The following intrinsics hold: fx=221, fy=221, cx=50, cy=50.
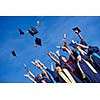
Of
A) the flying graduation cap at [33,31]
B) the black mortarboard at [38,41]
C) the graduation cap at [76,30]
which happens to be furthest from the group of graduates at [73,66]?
the flying graduation cap at [33,31]

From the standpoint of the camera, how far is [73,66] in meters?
Answer: 2.17

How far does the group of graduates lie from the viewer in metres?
2.14

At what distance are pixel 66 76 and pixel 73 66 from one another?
0.39 ft

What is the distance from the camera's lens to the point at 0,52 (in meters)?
2.20

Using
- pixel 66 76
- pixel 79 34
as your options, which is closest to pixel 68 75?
pixel 66 76

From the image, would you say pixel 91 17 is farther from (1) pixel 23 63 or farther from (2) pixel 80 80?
(1) pixel 23 63

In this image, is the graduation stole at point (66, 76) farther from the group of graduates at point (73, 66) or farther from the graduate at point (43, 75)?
the graduate at point (43, 75)

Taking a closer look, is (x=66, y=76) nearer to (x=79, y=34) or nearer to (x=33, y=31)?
(x=79, y=34)

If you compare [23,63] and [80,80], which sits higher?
[23,63]

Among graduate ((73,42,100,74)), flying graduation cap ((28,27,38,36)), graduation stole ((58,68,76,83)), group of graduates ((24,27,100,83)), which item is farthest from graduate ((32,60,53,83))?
graduate ((73,42,100,74))

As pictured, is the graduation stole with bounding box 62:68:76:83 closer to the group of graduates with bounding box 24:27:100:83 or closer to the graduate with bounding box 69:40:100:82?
the group of graduates with bounding box 24:27:100:83

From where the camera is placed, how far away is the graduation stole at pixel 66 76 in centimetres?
216
